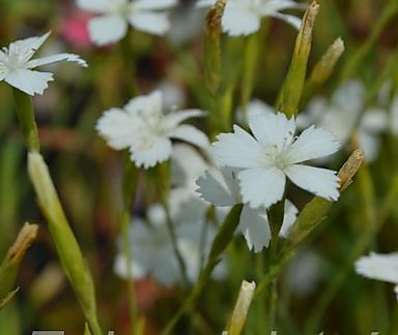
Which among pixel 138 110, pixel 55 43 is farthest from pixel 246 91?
pixel 55 43

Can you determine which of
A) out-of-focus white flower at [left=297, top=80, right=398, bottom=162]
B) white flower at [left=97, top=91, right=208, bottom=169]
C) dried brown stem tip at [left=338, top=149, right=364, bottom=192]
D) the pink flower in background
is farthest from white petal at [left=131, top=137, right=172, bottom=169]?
the pink flower in background

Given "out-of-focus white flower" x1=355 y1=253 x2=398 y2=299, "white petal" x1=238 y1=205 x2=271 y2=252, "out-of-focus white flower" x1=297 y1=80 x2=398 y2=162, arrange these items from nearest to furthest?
"white petal" x1=238 y1=205 x2=271 y2=252, "out-of-focus white flower" x1=355 y1=253 x2=398 y2=299, "out-of-focus white flower" x1=297 y1=80 x2=398 y2=162

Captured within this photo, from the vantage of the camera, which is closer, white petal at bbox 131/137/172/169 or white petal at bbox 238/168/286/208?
white petal at bbox 238/168/286/208

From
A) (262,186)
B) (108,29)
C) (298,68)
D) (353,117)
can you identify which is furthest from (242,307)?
(353,117)

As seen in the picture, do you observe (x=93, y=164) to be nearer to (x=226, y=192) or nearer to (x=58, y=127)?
(x=58, y=127)

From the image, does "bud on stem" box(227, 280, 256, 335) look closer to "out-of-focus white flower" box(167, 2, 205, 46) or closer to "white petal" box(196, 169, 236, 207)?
"white petal" box(196, 169, 236, 207)

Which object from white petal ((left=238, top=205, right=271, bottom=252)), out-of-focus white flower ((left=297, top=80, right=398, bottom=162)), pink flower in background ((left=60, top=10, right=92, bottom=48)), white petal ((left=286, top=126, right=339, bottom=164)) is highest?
pink flower in background ((left=60, top=10, right=92, bottom=48))

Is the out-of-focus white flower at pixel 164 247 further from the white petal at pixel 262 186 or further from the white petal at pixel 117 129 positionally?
the white petal at pixel 262 186
